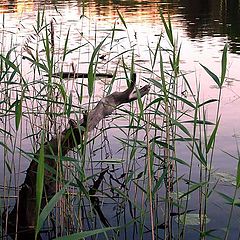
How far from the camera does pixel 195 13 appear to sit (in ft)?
50.7

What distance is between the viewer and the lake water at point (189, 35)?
14.8 ft

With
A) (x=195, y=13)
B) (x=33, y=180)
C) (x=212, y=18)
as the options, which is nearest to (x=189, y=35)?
(x=212, y=18)

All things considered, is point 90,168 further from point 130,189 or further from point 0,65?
point 0,65

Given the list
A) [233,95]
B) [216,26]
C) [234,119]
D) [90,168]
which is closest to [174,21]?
[216,26]

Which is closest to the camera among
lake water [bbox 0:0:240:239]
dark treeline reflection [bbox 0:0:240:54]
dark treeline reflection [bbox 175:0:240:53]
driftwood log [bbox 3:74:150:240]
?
driftwood log [bbox 3:74:150:240]

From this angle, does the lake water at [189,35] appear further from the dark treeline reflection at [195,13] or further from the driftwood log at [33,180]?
the driftwood log at [33,180]

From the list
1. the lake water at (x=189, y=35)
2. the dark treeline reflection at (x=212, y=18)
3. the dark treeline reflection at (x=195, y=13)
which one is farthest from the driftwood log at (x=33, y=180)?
the dark treeline reflection at (x=212, y=18)

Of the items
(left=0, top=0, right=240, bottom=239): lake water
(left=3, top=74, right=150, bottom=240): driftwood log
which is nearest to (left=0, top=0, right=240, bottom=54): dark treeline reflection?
(left=0, top=0, right=240, bottom=239): lake water

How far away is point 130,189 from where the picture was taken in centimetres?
377

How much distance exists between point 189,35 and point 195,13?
17.3 feet

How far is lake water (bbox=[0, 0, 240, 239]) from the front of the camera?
4504 mm

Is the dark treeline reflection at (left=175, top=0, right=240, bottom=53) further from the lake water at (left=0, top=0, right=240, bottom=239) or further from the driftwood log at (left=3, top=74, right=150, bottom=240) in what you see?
the driftwood log at (left=3, top=74, right=150, bottom=240)

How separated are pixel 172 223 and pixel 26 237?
2.76 feet

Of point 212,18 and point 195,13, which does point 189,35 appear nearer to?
point 212,18
